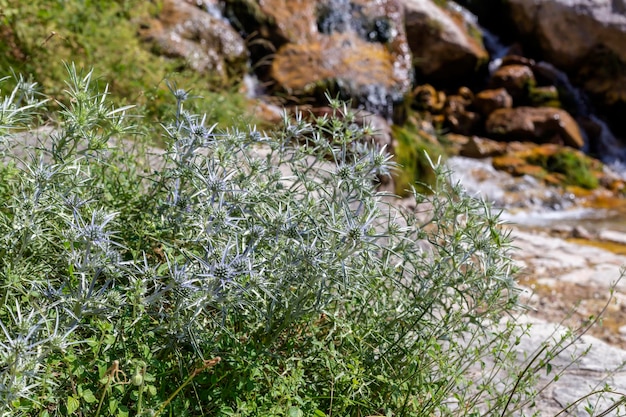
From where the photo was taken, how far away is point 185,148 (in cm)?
201

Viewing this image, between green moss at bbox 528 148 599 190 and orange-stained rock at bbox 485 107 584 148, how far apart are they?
0.89m

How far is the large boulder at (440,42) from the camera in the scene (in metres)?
11.2

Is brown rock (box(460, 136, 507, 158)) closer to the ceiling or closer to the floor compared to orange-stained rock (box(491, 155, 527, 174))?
closer to the floor

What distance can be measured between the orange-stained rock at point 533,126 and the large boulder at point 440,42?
117 cm

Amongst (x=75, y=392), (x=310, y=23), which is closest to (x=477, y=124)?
(x=310, y=23)

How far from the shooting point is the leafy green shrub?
1.58 m

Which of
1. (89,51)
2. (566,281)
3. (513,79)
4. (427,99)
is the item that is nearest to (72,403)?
(89,51)

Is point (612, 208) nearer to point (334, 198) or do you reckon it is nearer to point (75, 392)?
point (334, 198)

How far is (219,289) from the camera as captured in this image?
1.58 m

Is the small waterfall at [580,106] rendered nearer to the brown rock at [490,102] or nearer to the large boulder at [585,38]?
the large boulder at [585,38]

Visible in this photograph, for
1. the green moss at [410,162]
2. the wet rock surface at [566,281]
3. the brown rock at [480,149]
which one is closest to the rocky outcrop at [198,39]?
the green moss at [410,162]

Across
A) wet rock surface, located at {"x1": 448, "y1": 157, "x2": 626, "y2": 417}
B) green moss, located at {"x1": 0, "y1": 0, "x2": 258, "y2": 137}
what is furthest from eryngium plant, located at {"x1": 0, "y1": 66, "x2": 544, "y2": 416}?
green moss, located at {"x1": 0, "y1": 0, "x2": 258, "y2": 137}

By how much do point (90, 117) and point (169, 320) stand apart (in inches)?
24.2

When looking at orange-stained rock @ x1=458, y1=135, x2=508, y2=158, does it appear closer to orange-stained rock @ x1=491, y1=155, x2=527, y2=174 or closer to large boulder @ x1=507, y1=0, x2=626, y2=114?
orange-stained rock @ x1=491, y1=155, x2=527, y2=174
